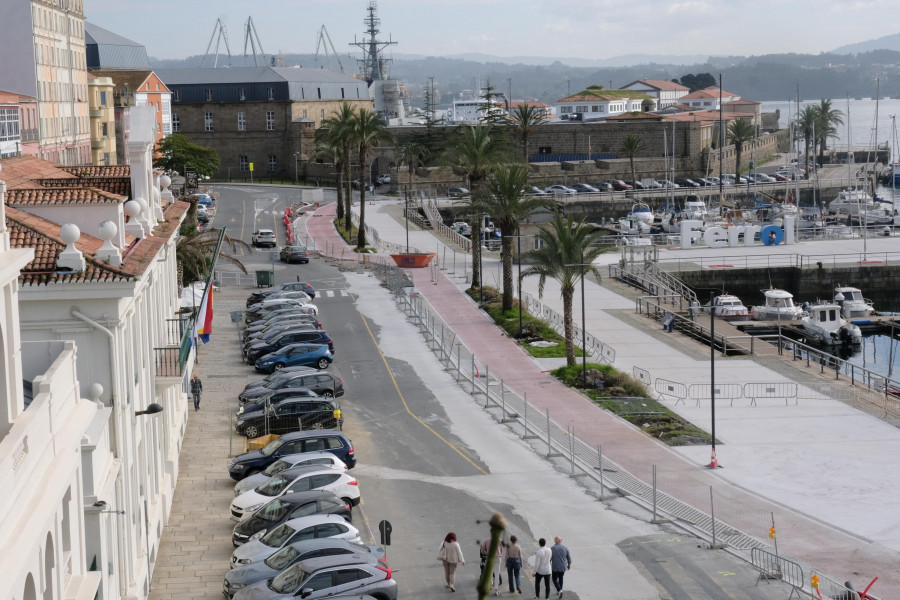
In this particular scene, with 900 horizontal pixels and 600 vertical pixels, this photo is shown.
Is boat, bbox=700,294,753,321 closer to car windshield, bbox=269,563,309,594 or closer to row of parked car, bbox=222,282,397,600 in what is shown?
row of parked car, bbox=222,282,397,600

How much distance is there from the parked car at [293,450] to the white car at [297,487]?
260 centimetres

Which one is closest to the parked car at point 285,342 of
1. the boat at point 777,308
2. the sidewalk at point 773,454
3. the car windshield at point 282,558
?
the sidewalk at point 773,454

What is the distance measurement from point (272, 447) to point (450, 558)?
30.7 ft

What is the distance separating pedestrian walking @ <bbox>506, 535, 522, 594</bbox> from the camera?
24797mm

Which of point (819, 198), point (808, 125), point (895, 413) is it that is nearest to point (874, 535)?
point (895, 413)

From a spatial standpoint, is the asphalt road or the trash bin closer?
the asphalt road

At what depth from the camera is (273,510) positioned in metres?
27.5

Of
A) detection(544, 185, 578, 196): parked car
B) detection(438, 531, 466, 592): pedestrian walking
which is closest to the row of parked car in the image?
detection(438, 531, 466, 592): pedestrian walking

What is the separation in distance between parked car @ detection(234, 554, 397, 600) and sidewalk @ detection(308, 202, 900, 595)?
9.61 meters

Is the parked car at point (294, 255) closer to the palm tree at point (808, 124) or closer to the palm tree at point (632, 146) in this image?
the palm tree at point (632, 146)

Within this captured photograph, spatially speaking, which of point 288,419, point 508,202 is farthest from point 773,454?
point 508,202

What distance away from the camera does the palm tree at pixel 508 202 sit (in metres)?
55.8

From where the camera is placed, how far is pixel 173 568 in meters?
26.3

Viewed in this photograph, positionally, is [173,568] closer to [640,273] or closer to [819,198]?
[640,273]
